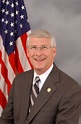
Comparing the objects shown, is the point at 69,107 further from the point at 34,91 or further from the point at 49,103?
the point at 34,91

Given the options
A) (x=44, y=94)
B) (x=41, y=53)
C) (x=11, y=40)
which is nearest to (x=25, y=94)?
(x=44, y=94)

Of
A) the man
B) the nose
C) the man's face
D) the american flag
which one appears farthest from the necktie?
the american flag

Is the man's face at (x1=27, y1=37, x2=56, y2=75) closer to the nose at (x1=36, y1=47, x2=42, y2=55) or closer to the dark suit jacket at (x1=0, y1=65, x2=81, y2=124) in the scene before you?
the nose at (x1=36, y1=47, x2=42, y2=55)

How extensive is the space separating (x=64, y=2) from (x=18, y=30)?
988 millimetres

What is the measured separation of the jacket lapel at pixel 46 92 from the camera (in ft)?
7.28

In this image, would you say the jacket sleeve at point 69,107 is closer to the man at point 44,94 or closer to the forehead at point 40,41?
the man at point 44,94

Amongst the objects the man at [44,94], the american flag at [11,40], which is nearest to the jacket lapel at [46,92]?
the man at [44,94]

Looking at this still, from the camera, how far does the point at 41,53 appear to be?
2256mm

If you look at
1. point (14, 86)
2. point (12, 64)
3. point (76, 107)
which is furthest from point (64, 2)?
point (76, 107)

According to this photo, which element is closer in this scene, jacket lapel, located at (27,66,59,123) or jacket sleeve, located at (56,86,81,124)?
jacket sleeve, located at (56,86,81,124)

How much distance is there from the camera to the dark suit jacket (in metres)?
2.12

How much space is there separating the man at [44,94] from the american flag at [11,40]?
1.14 meters

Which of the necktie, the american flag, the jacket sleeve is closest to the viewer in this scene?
the jacket sleeve

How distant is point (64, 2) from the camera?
162 inches
